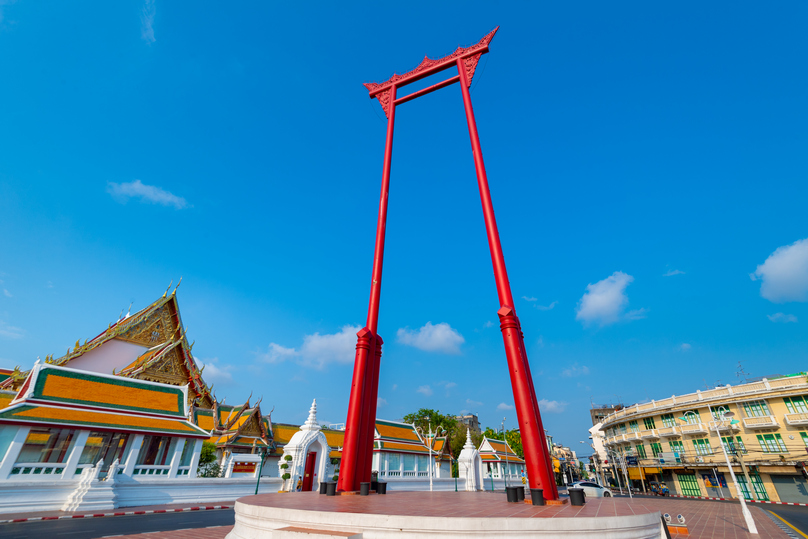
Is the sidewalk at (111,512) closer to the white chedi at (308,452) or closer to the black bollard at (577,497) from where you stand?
the white chedi at (308,452)

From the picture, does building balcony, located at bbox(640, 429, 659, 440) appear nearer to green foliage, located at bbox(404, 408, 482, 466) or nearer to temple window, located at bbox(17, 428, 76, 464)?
green foliage, located at bbox(404, 408, 482, 466)

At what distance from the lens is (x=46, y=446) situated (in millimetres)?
17219

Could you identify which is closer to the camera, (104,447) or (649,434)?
(104,447)

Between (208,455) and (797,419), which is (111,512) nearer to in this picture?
(208,455)

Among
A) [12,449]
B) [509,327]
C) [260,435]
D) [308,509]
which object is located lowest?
[308,509]

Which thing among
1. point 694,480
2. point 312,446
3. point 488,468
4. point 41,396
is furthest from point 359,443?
point 694,480

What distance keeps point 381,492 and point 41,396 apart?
15144 millimetres

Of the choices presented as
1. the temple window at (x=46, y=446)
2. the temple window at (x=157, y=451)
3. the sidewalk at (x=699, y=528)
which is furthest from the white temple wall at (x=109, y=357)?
the sidewalk at (x=699, y=528)

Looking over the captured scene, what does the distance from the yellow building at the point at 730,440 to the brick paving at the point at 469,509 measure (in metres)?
11.1

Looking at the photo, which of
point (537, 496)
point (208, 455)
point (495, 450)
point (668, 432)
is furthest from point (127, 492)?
point (668, 432)

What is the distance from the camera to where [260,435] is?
81.6 ft

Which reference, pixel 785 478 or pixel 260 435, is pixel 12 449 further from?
pixel 785 478

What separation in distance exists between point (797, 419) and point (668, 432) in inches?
378

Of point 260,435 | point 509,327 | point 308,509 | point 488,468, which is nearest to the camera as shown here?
point 308,509
